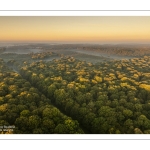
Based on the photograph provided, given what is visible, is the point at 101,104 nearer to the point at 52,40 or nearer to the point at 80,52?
the point at 80,52

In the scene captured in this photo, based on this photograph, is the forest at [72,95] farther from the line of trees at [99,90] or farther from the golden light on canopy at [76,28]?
the golden light on canopy at [76,28]

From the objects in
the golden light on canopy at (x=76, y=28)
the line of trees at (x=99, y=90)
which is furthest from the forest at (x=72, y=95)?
the golden light on canopy at (x=76, y=28)

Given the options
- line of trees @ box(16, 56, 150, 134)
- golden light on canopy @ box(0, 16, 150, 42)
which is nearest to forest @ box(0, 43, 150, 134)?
Answer: line of trees @ box(16, 56, 150, 134)

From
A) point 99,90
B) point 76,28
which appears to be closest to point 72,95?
point 99,90
